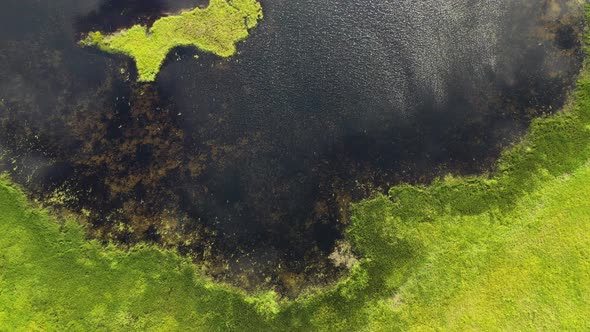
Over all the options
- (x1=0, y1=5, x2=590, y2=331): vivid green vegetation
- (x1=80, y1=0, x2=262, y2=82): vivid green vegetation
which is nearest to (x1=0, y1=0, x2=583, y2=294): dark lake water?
(x1=80, y1=0, x2=262, y2=82): vivid green vegetation

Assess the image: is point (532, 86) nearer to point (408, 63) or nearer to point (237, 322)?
point (408, 63)

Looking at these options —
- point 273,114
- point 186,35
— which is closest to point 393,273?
point 273,114

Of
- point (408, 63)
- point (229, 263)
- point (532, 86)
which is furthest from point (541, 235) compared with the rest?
point (229, 263)

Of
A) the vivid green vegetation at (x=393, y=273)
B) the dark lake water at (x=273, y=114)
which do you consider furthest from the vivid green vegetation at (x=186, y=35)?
the vivid green vegetation at (x=393, y=273)

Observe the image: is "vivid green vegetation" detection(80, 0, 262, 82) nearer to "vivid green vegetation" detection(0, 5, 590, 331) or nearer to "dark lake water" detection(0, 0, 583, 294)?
"dark lake water" detection(0, 0, 583, 294)

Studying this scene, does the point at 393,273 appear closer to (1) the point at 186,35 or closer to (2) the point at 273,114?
(2) the point at 273,114
